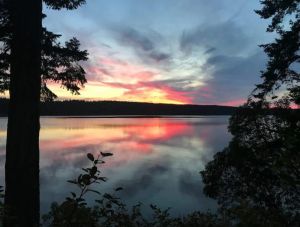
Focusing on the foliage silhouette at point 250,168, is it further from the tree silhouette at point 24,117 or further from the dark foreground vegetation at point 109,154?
the tree silhouette at point 24,117

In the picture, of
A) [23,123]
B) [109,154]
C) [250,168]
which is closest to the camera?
[109,154]

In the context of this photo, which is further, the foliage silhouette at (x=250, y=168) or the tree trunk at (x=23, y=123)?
the foliage silhouette at (x=250, y=168)

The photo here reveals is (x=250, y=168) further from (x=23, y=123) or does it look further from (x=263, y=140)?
(x=23, y=123)

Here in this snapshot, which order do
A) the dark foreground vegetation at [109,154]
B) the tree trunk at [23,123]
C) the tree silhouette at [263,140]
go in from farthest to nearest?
the tree silhouette at [263,140] < the tree trunk at [23,123] < the dark foreground vegetation at [109,154]

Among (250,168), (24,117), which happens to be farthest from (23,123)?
(250,168)

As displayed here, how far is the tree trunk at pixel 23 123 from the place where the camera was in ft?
21.9

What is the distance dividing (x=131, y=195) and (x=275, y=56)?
57.9 feet

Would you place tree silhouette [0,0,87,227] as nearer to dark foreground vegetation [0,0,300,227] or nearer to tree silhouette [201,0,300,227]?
dark foreground vegetation [0,0,300,227]

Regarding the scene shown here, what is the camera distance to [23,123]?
6652 millimetres

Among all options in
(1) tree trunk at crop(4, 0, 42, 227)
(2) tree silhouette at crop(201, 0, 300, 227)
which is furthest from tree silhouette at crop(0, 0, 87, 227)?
(2) tree silhouette at crop(201, 0, 300, 227)

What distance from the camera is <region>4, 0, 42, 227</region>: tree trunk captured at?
21.9 ft

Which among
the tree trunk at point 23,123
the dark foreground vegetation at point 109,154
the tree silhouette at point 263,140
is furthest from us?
the tree silhouette at point 263,140

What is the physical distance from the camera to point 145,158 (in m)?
63.0

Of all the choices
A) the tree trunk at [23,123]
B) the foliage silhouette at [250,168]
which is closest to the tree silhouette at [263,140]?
the foliage silhouette at [250,168]
